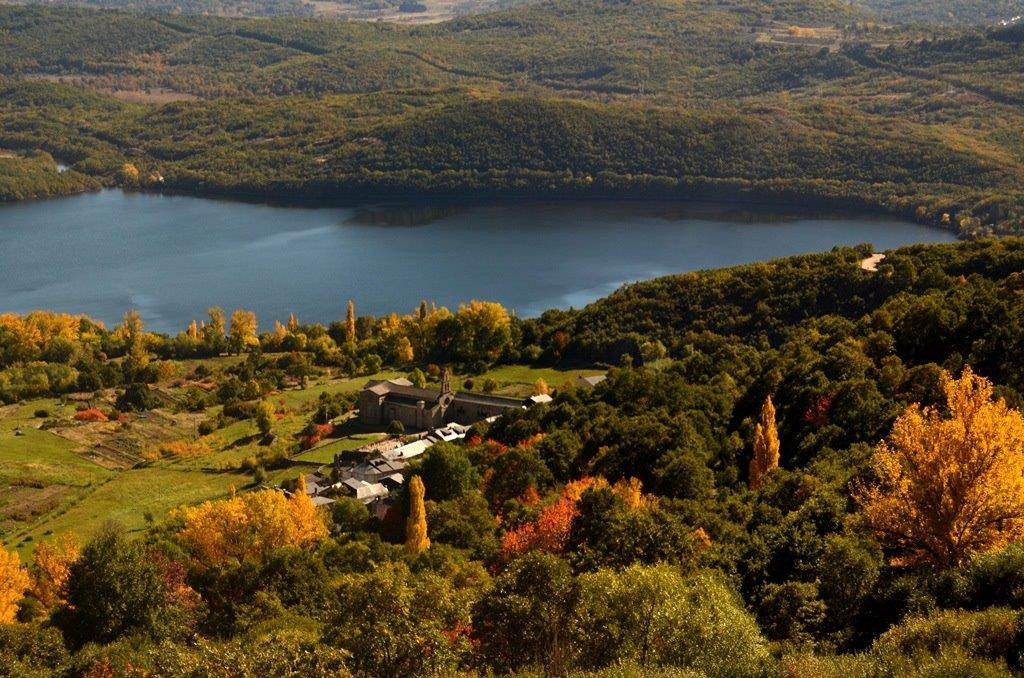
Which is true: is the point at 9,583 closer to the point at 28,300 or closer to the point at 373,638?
the point at 373,638

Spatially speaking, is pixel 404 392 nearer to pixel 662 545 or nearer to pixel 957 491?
pixel 662 545

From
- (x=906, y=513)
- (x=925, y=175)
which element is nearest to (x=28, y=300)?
(x=906, y=513)

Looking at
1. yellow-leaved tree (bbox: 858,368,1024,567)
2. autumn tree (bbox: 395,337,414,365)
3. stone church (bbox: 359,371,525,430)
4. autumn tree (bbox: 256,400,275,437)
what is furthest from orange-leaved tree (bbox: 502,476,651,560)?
autumn tree (bbox: 395,337,414,365)

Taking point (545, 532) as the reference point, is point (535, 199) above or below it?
below

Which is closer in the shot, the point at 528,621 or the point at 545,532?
the point at 528,621

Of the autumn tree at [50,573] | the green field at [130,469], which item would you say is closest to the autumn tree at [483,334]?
the green field at [130,469]

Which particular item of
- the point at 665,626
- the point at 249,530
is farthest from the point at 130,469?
the point at 665,626

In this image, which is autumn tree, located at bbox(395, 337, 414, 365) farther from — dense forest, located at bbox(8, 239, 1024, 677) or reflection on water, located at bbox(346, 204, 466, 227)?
reflection on water, located at bbox(346, 204, 466, 227)
